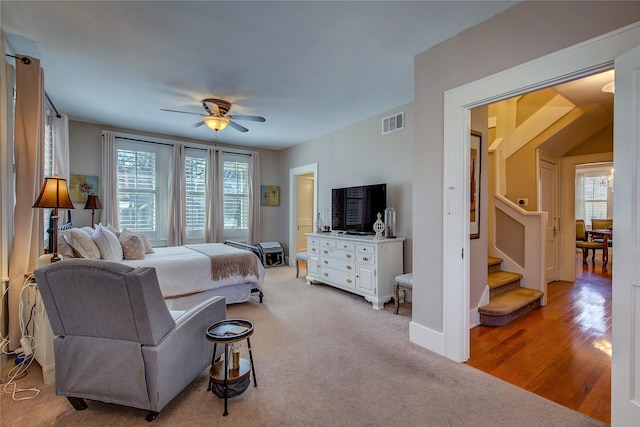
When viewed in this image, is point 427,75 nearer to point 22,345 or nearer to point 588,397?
point 588,397

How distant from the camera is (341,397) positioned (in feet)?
6.46

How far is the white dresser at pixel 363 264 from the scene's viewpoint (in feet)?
12.4

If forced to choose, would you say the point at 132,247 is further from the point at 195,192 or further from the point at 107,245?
the point at 195,192

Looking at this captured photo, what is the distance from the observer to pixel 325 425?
1709mm

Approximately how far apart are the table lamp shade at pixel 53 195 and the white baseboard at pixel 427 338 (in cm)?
305

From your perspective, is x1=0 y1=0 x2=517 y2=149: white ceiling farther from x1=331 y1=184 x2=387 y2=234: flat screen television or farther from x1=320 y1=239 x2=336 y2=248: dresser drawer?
x1=320 y1=239 x2=336 y2=248: dresser drawer

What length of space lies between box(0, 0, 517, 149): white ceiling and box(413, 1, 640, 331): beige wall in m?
0.13

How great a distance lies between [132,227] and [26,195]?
296 cm

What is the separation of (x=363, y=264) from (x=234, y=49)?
9.23 feet

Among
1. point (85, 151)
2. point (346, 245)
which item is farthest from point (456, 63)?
point (85, 151)

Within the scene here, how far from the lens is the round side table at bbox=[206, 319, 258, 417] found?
5.95 feet

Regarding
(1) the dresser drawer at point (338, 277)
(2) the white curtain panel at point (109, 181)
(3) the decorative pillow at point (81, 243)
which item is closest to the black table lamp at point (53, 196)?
(3) the decorative pillow at point (81, 243)

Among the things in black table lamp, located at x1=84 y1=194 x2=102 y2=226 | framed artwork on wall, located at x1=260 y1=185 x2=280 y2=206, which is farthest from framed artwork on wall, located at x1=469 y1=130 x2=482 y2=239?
black table lamp, located at x1=84 y1=194 x2=102 y2=226

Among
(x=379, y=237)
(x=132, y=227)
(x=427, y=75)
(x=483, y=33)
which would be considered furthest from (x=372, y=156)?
(x=132, y=227)
